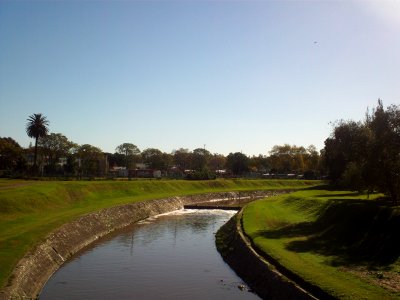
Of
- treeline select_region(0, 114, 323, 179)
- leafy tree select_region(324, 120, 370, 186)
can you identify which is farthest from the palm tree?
leafy tree select_region(324, 120, 370, 186)

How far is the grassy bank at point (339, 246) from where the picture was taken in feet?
70.6

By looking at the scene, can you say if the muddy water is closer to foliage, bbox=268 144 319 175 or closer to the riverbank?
the riverbank

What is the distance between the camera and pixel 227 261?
34000mm

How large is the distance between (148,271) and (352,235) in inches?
629

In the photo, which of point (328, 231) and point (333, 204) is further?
point (333, 204)

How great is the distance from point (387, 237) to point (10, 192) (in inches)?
1573

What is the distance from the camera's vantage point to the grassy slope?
2973cm

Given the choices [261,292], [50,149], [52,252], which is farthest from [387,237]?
[50,149]

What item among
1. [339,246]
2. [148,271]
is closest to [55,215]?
[148,271]

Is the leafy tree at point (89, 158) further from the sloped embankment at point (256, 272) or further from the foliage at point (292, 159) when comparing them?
the sloped embankment at point (256, 272)

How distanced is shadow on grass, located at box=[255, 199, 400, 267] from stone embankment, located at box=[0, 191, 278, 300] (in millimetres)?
16381

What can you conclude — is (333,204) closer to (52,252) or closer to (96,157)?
(52,252)

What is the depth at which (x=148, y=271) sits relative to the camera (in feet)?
100

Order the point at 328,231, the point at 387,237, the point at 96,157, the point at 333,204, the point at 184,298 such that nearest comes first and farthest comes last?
1. the point at 184,298
2. the point at 387,237
3. the point at 328,231
4. the point at 333,204
5. the point at 96,157
